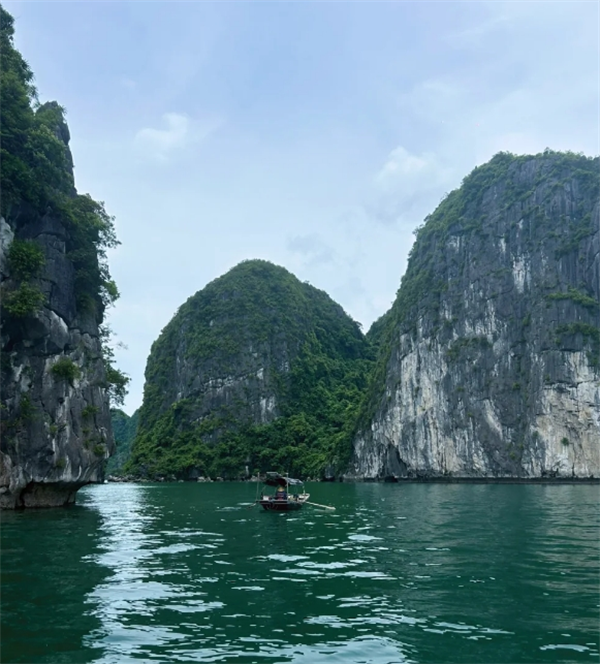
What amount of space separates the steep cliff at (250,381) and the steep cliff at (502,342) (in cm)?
1348

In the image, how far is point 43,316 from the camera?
92.4 ft

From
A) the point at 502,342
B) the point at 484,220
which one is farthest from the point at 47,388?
the point at 484,220

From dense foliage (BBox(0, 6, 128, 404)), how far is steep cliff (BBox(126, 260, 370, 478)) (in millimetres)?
62307

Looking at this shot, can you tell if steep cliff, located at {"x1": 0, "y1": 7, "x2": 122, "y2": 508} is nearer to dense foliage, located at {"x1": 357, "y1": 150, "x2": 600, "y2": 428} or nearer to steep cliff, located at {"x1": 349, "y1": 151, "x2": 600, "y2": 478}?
steep cliff, located at {"x1": 349, "y1": 151, "x2": 600, "y2": 478}

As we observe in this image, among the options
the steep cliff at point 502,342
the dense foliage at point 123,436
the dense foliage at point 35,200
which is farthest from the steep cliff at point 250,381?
the dense foliage at point 35,200

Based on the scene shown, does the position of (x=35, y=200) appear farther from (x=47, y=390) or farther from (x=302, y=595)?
(x=302, y=595)

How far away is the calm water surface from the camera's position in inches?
318

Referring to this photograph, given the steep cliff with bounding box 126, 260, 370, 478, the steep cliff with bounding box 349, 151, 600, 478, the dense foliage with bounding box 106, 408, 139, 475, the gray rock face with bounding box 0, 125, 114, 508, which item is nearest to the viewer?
the gray rock face with bounding box 0, 125, 114, 508

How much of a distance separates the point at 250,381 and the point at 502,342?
165ft

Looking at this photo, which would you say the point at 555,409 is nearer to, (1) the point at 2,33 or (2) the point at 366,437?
(2) the point at 366,437

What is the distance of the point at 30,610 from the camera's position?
32.2 feet

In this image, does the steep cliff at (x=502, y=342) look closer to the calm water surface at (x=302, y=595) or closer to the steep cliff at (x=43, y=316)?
the steep cliff at (x=43, y=316)

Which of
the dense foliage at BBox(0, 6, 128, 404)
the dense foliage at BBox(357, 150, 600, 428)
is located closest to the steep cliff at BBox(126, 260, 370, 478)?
the dense foliage at BBox(357, 150, 600, 428)

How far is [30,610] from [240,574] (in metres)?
4.55
